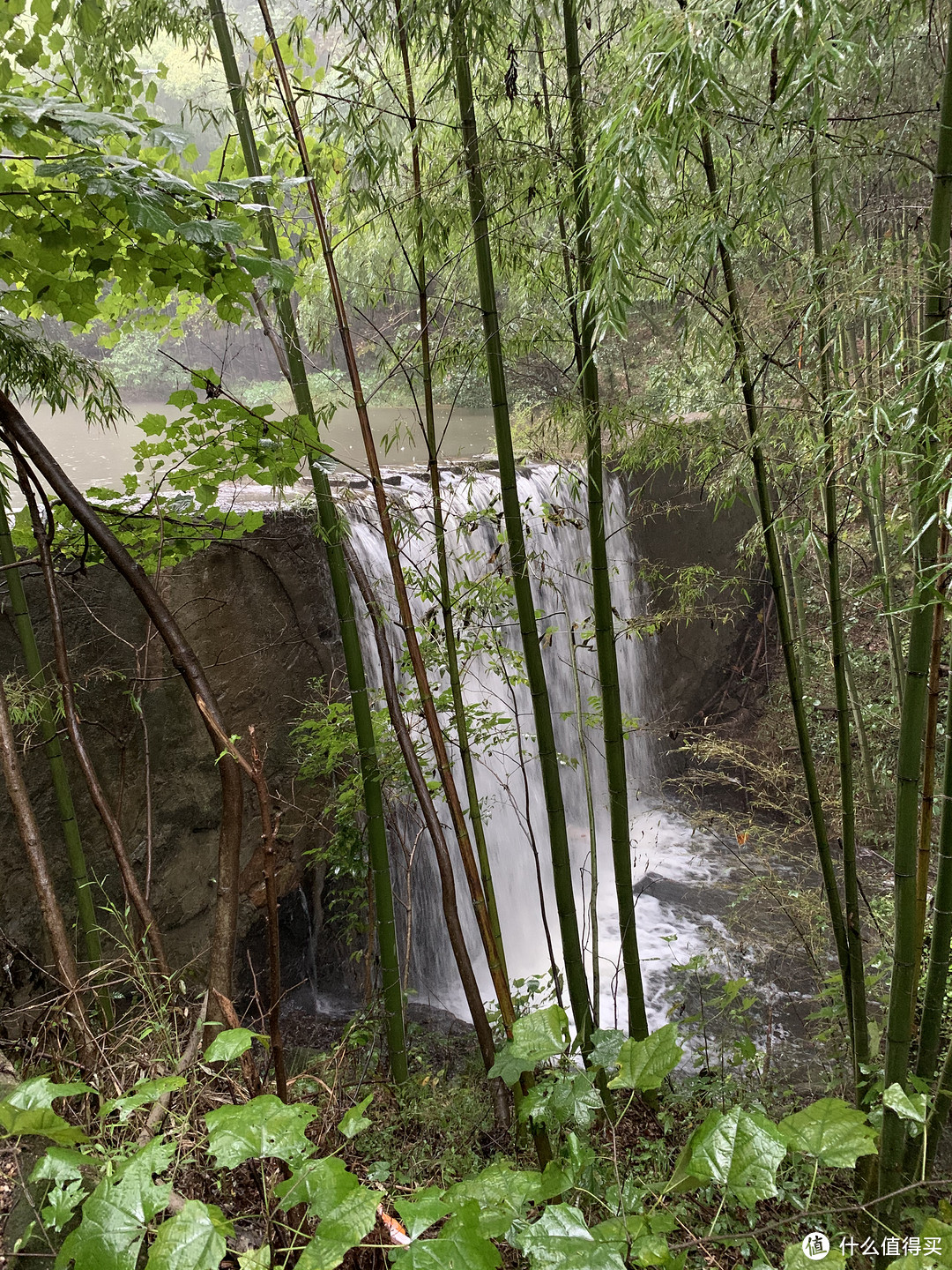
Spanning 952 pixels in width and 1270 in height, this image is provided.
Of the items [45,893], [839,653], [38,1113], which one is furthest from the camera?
[839,653]

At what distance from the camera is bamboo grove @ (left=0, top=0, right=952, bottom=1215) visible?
1347 millimetres

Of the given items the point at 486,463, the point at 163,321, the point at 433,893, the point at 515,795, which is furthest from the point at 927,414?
the point at 486,463

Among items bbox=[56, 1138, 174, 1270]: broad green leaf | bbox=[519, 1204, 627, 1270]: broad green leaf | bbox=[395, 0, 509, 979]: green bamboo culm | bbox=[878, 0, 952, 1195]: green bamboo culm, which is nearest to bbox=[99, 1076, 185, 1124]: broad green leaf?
bbox=[56, 1138, 174, 1270]: broad green leaf

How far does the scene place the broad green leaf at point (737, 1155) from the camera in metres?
0.81

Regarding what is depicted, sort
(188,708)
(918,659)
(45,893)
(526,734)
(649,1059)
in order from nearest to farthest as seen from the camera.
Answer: (649,1059) → (45,893) → (918,659) → (188,708) → (526,734)

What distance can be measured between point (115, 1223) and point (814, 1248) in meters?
0.73

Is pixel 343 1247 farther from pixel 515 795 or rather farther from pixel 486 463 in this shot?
pixel 486 463

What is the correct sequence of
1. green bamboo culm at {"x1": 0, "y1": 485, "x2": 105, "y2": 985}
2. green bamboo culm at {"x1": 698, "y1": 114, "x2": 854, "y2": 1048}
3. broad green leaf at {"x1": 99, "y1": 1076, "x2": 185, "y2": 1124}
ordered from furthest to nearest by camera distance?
green bamboo culm at {"x1": 0, "y1": 485, "x2": 105, "y2": 985}
green bamboo culm at {"x1": 698, "y1": 114, "x2": 854, "y2": 1048}
broad green leaf at {"x1": 99, "y1": 1076, "x2": 185, "y2": 1124}

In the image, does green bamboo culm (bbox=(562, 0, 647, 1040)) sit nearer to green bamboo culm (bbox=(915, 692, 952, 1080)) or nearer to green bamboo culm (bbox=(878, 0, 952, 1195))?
green bamboo culm (bbox=(878, 0, 952, 1195))

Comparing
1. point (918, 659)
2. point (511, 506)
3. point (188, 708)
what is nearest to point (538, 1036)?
point (918, 659)

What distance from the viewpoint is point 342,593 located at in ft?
8.02

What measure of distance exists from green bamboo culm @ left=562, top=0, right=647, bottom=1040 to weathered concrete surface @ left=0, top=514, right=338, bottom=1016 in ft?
4.83

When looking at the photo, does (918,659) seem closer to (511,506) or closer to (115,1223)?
(511,506)

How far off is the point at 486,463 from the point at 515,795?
8.53ft
